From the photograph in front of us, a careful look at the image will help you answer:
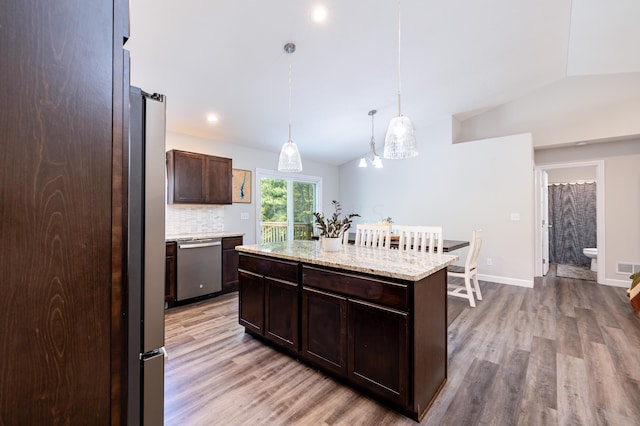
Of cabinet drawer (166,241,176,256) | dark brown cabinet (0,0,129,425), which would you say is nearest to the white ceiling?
cabinet drawer (166,241,176,256)

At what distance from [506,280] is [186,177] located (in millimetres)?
5280

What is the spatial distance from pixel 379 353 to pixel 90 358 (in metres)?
1.50

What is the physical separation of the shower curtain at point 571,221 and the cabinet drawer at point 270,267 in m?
7.34

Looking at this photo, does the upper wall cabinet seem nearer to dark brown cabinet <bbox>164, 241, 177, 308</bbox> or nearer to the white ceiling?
the white ceiling

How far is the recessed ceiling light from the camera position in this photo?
2443 mm

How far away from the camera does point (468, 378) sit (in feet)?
6.88

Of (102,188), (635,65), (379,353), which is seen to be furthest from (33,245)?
(635,65)

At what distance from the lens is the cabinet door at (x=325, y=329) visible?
1.95m

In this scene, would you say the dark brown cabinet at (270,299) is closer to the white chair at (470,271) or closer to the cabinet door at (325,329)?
the cabinet door at (325,329)

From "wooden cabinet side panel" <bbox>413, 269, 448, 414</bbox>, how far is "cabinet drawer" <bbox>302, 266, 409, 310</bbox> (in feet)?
0.33

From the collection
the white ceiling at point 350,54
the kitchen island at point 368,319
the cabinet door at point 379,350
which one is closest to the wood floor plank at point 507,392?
A: the kitchen island at point 368,319

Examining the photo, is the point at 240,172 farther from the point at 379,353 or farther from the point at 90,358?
the point at 90,358

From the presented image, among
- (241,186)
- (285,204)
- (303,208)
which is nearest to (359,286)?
(241,186)

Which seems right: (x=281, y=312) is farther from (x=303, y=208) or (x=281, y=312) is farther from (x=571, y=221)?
(x=571, y=221)
